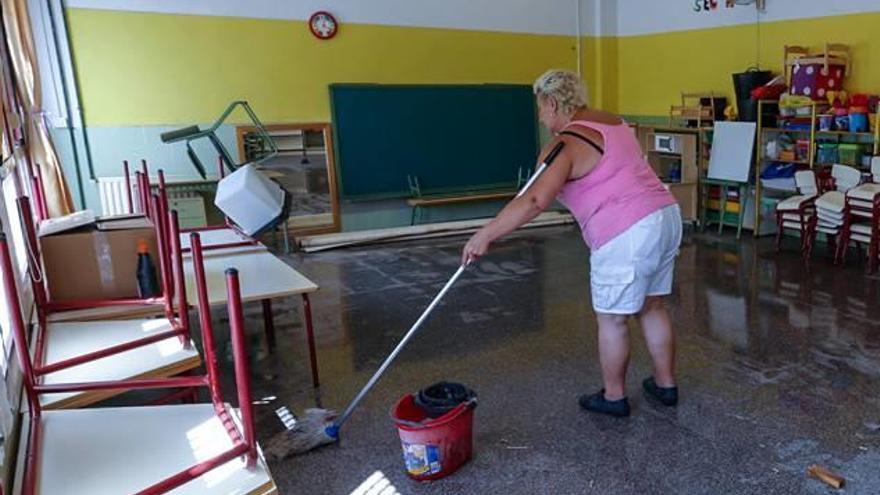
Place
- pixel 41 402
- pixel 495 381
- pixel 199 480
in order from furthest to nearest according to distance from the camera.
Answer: pixel 495 381, pixel 41 402, pixel 199 480

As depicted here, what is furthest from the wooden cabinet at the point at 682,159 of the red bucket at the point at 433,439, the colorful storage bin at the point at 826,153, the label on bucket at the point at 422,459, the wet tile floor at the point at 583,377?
the label on bucket at the point at 422,459

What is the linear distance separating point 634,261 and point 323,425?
1440 mm

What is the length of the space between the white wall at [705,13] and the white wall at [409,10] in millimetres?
697

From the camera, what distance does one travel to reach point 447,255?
614 cm

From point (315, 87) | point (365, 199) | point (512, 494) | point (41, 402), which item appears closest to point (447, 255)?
point (365, 199)

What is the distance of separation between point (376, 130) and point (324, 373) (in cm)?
403

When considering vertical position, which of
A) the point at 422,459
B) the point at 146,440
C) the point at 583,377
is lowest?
the point at 583,377

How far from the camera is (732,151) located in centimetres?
651

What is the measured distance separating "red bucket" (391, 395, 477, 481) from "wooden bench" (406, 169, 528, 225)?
4.87 m

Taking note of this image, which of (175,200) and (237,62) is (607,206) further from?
(237,62)

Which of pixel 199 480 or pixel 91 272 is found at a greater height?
pixel 91 272

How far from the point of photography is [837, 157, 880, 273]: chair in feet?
16.4

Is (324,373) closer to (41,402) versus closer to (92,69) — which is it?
(41,402)

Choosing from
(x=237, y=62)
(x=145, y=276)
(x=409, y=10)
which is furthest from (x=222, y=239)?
(x=409, y=10)
